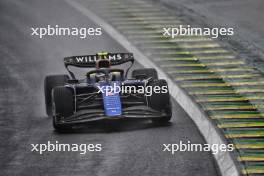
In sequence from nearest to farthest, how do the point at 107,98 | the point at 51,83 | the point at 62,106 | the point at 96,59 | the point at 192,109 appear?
the point at 62,106 < the point at 107,98 < the point at 192,109 < the point at 96,59 < the point at 51,83

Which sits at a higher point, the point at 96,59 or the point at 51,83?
the point at 96,59

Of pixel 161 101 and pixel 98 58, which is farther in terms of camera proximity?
pixel 98 58

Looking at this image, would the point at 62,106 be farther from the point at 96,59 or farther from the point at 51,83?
the point at 51,83

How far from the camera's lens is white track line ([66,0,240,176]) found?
13.9m

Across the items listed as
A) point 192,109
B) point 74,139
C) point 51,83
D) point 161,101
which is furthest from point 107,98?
point 51,83

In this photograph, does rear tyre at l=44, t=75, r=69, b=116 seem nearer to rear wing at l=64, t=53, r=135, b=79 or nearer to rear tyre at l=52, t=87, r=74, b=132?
rear wing at l=64, t=53, r=135, b=79

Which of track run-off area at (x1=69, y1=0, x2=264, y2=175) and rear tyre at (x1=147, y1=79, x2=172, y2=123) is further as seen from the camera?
rear tyre at (x1=147, y1=79, x2=172, y2=123)

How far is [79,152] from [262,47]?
10.5m

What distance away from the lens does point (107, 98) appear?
1723 centimetres

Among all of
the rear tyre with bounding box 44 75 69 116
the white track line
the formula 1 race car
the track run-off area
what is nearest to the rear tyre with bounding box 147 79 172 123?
the formula 1 race car

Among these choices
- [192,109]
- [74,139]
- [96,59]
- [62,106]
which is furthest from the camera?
[96,59]

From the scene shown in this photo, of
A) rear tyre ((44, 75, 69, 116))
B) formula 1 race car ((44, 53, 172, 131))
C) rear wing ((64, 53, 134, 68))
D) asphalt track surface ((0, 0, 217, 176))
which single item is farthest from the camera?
rear tyre ((44, 75, 69, 116))

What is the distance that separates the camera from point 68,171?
13664 millimetres

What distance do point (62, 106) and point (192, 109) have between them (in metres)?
2.83
